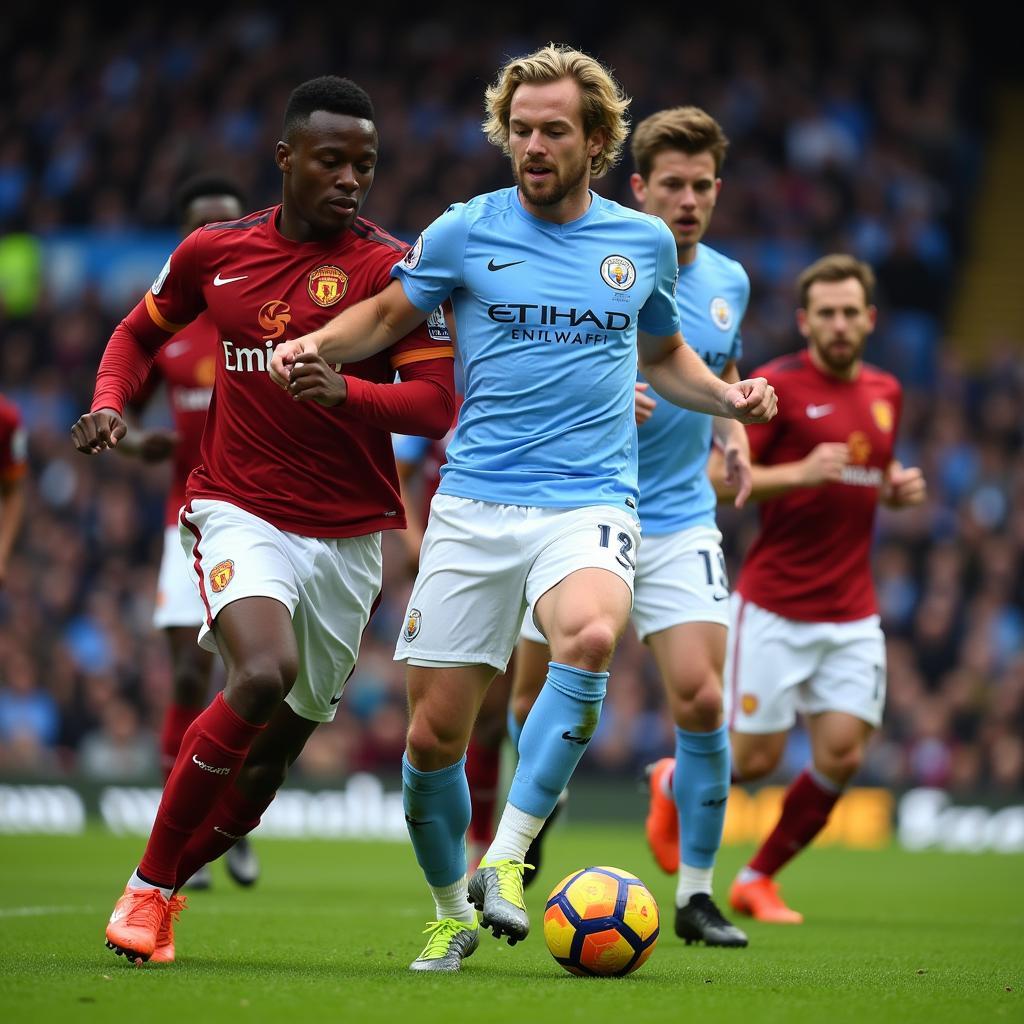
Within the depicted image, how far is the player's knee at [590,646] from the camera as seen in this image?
5.23 metres

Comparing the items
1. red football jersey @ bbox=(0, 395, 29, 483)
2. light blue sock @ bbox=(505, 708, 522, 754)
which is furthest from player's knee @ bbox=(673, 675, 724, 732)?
red football jersey @ bbox=(0, 395, 29, 483)

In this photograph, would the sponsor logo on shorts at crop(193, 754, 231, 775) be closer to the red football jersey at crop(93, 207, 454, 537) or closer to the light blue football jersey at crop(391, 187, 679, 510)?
the red football jersey at crop(93, 207, 454, 537)

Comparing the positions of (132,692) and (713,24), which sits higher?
(713,24)

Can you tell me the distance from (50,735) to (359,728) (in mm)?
3047

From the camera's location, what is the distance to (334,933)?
22.6 feet

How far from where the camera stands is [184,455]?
8883 mm

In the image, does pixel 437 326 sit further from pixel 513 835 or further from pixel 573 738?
pixel 513 835

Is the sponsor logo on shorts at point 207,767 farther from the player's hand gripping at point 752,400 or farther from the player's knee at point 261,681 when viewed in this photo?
the player's hand gripping at point 752,400

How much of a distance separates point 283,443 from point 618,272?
3.98ft

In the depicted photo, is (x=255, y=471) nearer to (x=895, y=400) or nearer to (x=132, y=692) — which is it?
(x=895, y=400)

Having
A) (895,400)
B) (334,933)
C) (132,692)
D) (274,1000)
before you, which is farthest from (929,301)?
(274,1000)

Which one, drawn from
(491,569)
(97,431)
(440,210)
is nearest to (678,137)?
(491,569)

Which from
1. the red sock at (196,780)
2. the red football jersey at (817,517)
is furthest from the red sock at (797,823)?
the red sock at (196,780)

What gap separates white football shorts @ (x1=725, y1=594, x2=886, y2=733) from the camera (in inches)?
330
